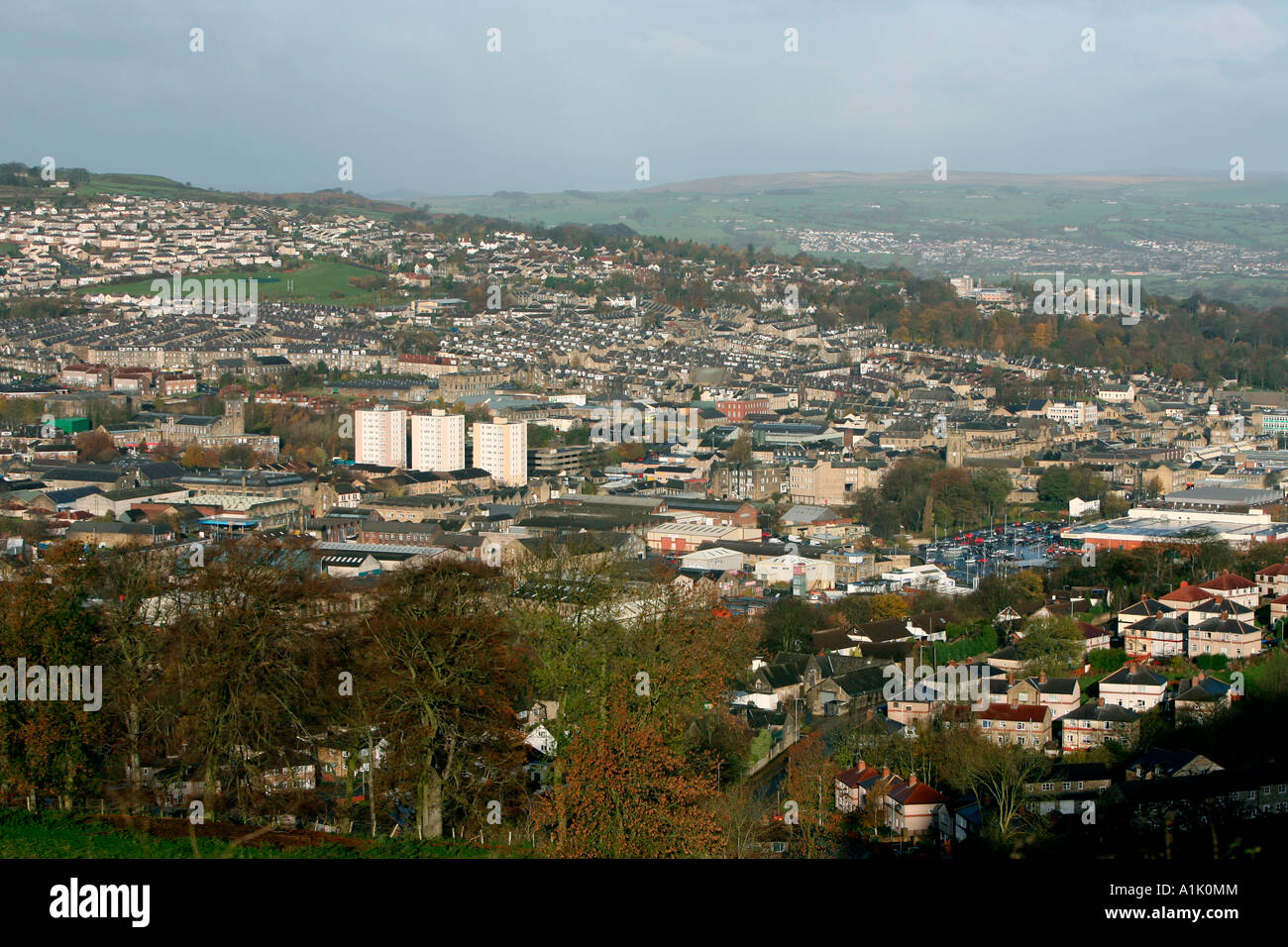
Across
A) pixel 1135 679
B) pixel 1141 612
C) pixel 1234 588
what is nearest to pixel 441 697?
pixel 1135 679

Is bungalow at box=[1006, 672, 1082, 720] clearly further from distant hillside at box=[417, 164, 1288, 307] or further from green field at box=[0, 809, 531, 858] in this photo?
distant hillside at box=[417, 164, 1288, 307]

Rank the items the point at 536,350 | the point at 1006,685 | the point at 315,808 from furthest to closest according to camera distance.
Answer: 1. the point at 536,350
2. the point at 1006,685
3. the point at 315,808

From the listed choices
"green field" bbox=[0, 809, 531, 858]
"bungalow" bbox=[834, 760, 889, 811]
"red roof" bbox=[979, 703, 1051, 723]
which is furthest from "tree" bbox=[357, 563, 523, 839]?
"red roof" bbox=[979, 703, 1051, 723]

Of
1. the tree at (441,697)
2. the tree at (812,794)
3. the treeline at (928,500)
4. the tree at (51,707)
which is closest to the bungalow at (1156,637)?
the tree at (812,794)

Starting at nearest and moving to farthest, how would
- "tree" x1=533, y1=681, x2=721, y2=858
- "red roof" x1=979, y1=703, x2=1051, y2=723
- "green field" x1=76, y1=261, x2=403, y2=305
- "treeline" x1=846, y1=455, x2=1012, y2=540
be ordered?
"tree" x1=533, y1=681, x2=721, y2=858, "red roof" x1=979, y1=703, x2=1051, y2=723, "treeline" x1=846, y1=455, x2=1012, y2=540, "green field" x1=76, y1=261, x2=403, y2=305

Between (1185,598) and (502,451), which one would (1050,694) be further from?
(502,451)
